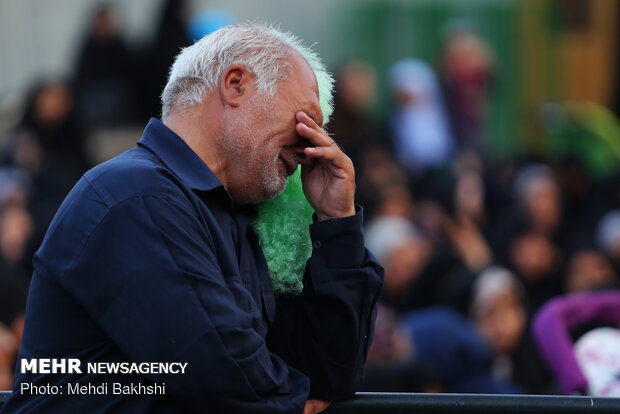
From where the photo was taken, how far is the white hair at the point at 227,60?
2.89 metres

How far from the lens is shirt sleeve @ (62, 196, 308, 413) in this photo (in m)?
2.53

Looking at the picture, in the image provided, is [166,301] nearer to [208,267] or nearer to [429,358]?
[208,267]

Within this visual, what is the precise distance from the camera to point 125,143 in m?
11.6

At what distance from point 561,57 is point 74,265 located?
13.3m

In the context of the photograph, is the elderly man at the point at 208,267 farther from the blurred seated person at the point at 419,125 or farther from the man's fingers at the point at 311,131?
the blurred seated person at the point at 419,125

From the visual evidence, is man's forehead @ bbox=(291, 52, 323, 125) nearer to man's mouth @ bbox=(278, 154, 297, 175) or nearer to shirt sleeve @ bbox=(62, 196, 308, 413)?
man's mouth @ bbox=(278, 154, 297, 175)

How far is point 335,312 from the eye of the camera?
113 inches

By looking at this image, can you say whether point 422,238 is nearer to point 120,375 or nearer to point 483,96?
point 483,96

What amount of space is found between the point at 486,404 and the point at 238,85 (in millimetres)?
909

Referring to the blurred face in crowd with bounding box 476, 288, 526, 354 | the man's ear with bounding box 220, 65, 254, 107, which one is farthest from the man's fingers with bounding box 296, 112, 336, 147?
the blurred face in crowd with bounding box 476, 288, 526, 354

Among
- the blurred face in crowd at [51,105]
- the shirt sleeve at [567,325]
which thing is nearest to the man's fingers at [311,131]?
the shirt sleeve at [567,325]

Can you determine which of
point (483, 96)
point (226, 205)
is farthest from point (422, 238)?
point (226, 205)

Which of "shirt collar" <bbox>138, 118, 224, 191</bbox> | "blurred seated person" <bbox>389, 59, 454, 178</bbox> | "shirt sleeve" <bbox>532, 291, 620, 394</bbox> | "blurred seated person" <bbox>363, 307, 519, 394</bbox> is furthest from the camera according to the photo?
"blurred seated person" <bbox>389, 59, 454, 178</bbox>

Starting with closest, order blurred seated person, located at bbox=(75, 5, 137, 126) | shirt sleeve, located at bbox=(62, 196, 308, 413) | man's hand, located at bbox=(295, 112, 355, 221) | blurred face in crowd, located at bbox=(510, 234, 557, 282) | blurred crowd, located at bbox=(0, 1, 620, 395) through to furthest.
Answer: shirt sleeve, located at bbox=(62, 196, 308, 413) → man's hand, located at bbox=(295, 112, 355, 221) → blurred crowd, located at bbox=(0, 1, 620, 395) → blurred face in crowd, located at bbox=(510, 234, 557, 282) → blurred seated person, located at bbox=(75, 5, 137, 126)
